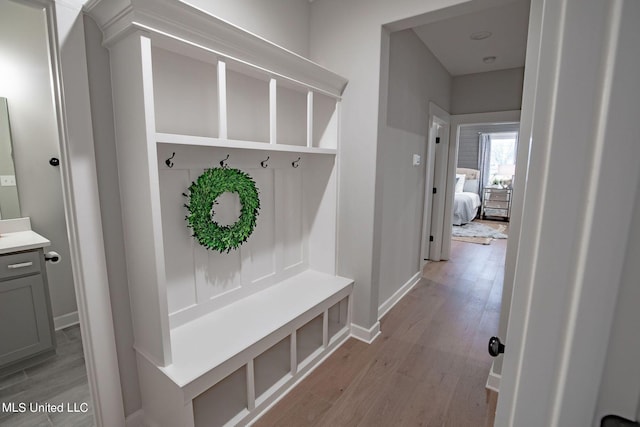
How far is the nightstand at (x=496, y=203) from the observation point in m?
8.03

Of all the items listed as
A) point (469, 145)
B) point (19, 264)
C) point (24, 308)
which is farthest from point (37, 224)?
point (469, 145)

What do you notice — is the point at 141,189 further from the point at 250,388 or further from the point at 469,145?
the point at 469,145

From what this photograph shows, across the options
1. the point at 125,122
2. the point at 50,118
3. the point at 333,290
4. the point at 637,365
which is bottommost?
the point at 333,290

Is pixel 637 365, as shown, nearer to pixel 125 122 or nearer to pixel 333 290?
pixel 125 122

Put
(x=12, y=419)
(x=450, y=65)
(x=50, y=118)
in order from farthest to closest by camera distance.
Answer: (x=450, y=65)
(x=50, y=118)
(x=12, y=419)

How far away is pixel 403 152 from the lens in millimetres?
3131

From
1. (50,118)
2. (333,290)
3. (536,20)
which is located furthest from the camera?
(50,118)

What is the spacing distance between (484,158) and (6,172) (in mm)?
9586

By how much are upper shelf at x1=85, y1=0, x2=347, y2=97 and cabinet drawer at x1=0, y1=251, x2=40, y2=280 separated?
1.64 m

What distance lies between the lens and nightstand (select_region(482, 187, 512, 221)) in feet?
26.3

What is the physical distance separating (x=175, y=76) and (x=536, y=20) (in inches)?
76.9

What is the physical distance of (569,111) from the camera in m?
0.36

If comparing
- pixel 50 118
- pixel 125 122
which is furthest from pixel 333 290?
pixel 50 118

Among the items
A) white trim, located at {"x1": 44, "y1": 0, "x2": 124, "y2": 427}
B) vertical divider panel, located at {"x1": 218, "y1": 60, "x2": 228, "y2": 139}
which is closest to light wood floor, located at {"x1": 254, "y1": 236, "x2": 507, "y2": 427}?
→ white trim, located at {"x1": 44, "y1": 0, "x2": 124, "y2": 427}
